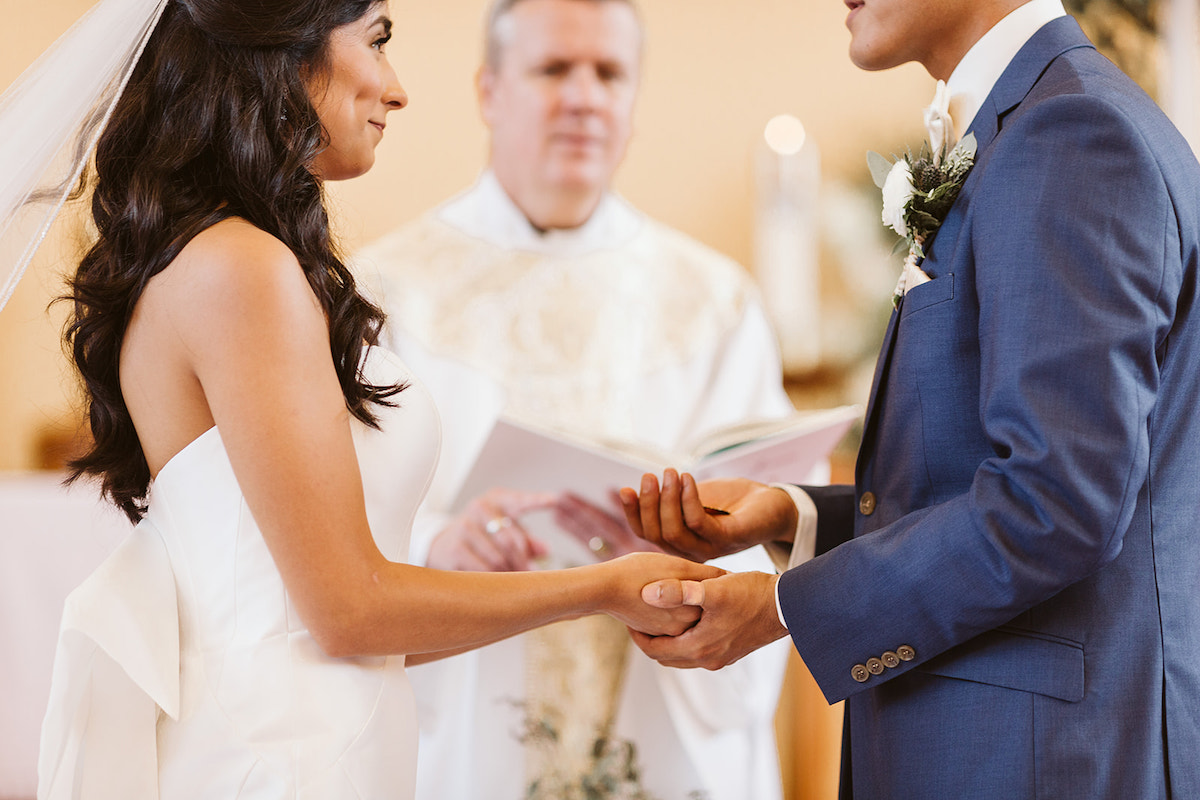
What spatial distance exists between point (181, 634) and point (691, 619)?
2.57 ft

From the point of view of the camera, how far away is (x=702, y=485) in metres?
2.25

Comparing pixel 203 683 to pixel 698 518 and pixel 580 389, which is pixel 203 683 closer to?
pixel 698 518

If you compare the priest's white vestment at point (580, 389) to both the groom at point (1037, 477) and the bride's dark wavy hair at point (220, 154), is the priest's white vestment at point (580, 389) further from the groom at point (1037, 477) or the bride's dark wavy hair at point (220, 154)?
the groom at point (1037, 477)

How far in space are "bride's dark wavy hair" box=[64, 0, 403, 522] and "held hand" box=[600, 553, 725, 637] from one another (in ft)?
1.55

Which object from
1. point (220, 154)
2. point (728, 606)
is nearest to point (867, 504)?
point (728, 606)

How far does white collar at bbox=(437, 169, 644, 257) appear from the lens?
143 inches

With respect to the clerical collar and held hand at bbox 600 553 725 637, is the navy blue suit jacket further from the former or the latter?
held hand at bbox 600 553 725 637

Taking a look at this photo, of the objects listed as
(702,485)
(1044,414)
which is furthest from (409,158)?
(1044,414)

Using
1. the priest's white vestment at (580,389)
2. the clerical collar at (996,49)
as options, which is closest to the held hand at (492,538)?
the priest's white vestment at (580,389)

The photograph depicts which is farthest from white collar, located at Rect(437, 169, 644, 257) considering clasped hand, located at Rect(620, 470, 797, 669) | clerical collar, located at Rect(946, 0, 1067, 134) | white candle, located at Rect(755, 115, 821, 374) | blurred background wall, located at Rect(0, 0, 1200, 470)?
clerical collar, located at Rect(946, 0, 1067, 134)

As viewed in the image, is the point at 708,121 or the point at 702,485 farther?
the point at 708,121

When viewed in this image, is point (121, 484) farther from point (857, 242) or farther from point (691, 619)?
point (857, 242)

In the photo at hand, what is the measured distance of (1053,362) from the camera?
1.31 m

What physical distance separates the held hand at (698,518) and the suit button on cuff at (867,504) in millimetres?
368
